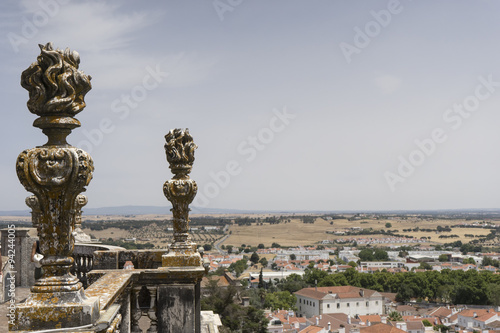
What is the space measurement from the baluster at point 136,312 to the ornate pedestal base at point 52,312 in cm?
363

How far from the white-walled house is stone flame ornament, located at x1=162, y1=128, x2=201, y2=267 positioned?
76.5 m

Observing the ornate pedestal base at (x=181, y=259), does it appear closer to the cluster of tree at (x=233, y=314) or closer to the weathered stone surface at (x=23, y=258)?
the weathered stone surface at (x=23, y=258)

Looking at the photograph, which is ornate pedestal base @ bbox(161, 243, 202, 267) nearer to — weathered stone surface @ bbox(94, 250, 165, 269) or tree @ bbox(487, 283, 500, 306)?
weathered stone surface @ bbox(94, 250, 165, 269)

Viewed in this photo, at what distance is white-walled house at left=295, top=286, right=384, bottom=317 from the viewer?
8144 centimetres

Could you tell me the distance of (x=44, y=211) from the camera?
3.57 m

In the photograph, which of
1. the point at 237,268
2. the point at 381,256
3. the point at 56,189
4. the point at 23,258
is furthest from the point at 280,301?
the point at 56,189

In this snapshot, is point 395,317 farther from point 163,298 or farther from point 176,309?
point 163,298

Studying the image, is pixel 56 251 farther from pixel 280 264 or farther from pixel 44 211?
pixel 280 264

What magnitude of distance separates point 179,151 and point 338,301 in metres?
81.8


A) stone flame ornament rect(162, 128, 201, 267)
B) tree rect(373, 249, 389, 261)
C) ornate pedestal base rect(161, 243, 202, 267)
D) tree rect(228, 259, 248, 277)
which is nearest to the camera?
ornate pedestal base rect(161, 243, 202, 267)

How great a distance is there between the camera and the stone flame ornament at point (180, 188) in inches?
306

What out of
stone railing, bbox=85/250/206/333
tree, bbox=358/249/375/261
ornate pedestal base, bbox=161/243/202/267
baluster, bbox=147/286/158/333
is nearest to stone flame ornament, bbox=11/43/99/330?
stone railing, bbox=85/250/206/333

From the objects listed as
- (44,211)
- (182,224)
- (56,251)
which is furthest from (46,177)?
(182,224)

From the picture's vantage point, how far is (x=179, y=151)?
794 cm
